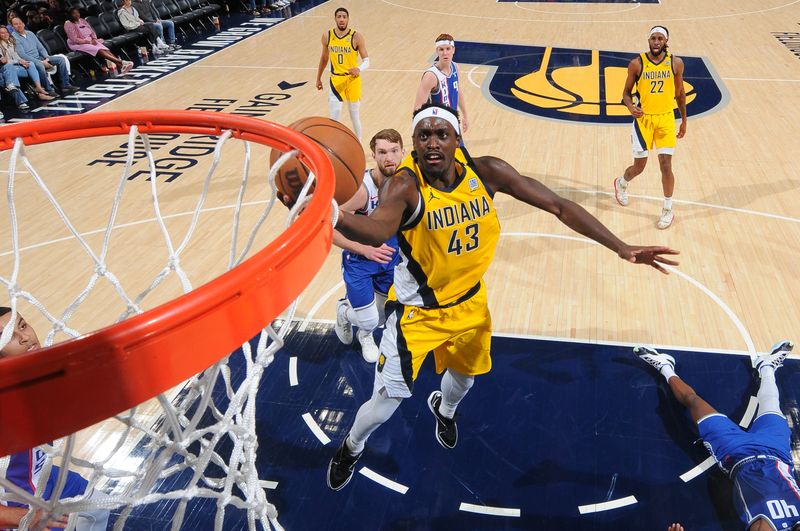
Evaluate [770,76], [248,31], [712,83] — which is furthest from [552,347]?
[248,31]

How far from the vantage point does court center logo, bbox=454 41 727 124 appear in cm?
890

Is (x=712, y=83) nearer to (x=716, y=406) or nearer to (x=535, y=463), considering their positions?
(x=716, y=406)

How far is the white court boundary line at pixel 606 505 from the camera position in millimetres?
3297

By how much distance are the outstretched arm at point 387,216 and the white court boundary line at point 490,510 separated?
4.90 ft

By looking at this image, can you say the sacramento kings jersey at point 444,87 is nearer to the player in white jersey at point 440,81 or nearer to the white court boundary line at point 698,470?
the player in white jersey at point 440,81

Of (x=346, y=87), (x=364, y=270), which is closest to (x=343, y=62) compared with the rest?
(x=346, y=87)

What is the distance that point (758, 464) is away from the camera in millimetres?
3188

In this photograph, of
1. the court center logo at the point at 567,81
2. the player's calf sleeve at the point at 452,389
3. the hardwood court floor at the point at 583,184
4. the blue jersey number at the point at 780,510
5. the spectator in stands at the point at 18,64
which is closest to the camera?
the blue jersey number at the point at 780,510

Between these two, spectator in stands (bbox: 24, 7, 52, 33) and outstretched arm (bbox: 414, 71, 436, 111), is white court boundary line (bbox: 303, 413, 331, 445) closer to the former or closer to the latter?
outstretched arm (bbox: 414, 71, 436, 111)

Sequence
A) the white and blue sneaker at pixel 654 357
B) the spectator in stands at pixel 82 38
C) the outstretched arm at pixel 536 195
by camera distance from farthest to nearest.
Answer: the spectator in stands at pixel 82 38
the white and blue sneaker at pixel 654 357
the outstretched arm at pixel 536 195

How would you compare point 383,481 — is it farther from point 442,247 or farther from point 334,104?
point 334,104

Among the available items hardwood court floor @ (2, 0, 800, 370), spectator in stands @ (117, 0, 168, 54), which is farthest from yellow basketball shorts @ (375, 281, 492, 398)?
spectator in stands @ (117, 0, 168, 54)

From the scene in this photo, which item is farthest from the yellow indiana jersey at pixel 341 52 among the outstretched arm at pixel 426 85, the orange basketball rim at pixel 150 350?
the orange basketball rim at pixel 150 350

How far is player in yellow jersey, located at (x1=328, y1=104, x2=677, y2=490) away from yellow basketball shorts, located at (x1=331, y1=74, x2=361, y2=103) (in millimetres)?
4726
